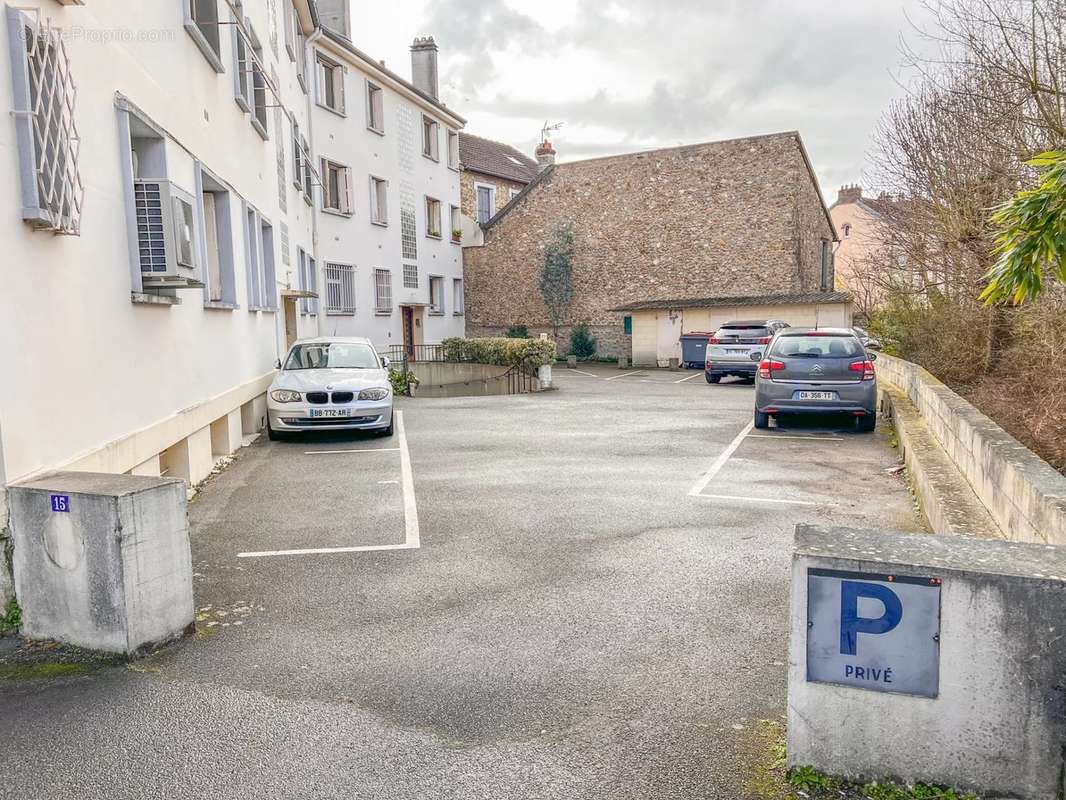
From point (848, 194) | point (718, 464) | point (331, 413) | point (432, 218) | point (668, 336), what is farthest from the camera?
point (848, 194)

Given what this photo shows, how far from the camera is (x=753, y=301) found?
101 feet

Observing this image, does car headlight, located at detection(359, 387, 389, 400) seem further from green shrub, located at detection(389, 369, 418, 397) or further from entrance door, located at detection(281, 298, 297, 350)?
green shrub, located at detection(389, 369, 418, 397)

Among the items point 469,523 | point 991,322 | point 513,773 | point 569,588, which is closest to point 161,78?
point 469,523

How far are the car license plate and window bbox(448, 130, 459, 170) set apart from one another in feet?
74.8

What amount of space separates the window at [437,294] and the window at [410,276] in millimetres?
1686

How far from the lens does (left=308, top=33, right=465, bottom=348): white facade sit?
81.7 ft

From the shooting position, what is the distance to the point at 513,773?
3.23m

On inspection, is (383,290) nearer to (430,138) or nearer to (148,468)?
(430,138)

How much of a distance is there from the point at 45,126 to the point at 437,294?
27950 millimetres

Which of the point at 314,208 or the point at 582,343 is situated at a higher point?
the point at 314,208

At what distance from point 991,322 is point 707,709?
39.4 feet

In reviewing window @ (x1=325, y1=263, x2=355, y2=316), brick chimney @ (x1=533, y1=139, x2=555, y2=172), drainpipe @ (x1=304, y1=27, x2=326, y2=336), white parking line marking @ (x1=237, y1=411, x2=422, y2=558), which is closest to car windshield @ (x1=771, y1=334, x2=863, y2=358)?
white parking line marking @ (x1=237, y1=411, x2=422, y2=558)

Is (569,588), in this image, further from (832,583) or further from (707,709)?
(832,583)

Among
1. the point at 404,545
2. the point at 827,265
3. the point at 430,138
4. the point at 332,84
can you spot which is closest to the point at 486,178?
the point at 430,138
